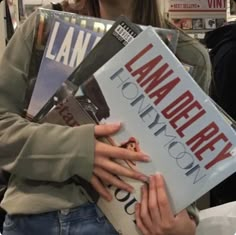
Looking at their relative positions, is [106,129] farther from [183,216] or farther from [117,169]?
[183,216]

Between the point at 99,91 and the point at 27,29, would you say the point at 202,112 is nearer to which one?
the point at 99,91

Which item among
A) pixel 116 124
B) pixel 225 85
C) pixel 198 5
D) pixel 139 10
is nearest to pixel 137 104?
pixel 116 124

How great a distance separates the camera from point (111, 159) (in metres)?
0.75

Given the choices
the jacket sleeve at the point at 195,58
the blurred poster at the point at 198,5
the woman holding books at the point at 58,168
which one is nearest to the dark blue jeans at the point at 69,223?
the woman holding books at the point at 58,168

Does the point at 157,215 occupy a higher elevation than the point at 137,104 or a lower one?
lower

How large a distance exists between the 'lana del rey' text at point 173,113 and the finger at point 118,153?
39mm

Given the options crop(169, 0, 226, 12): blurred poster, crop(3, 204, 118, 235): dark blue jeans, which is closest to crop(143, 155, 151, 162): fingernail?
crop(3, 204, 118, 235): dark blue jeans

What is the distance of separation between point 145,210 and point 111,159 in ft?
0.31

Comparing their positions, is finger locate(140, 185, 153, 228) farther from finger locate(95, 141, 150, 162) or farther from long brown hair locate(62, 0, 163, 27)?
long brown hair locate(62, 0, 163, 27)

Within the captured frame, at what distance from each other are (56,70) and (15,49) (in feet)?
0.32

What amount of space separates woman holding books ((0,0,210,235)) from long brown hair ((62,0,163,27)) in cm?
11

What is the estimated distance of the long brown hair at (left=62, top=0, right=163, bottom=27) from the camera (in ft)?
3.12

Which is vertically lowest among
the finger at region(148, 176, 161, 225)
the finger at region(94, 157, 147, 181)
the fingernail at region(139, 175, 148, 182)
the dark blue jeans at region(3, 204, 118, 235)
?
the dark blue jeans at region(3, 204, 118, 235)

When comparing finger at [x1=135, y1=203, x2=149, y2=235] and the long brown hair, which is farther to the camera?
the long brown hair
